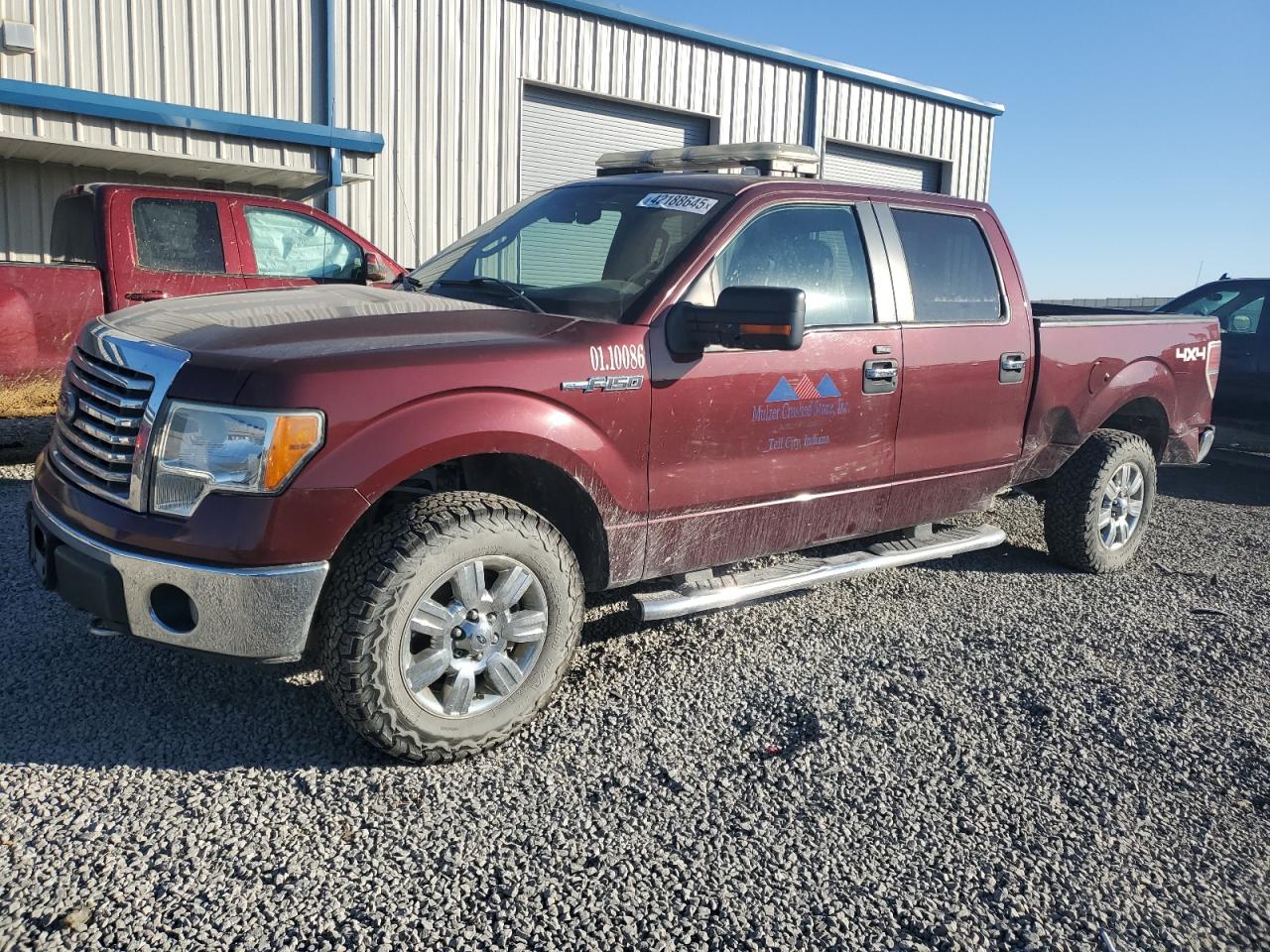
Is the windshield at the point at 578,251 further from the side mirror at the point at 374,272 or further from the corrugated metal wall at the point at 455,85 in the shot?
the corrugated metal wall at the point at 455,85

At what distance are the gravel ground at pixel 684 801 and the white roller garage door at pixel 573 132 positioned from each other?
36.0 feet

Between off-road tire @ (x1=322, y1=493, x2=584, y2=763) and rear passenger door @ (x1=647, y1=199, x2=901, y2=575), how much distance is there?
676 mm

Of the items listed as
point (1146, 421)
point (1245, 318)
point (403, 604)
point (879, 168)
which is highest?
point (879, 168)

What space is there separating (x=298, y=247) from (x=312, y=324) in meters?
5.17

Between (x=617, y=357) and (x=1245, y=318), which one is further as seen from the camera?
(x=1245, y=318)

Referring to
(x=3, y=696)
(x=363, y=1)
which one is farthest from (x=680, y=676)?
(x=363, y=1)

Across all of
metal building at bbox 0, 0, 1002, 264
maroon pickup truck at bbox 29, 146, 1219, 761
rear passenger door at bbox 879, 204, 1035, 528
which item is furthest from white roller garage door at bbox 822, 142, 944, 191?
maroon pickup truck at bbox 29, 146, 1219, 761

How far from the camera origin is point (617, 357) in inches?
132

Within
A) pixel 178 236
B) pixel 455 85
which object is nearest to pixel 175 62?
pixel 455 85

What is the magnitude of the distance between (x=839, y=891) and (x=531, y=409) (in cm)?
165

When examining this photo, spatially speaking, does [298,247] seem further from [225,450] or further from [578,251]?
[225,450]

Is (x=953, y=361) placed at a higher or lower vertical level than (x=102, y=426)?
higher

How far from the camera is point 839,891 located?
8.18 ft

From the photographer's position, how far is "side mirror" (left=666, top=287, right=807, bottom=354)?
129 inches
